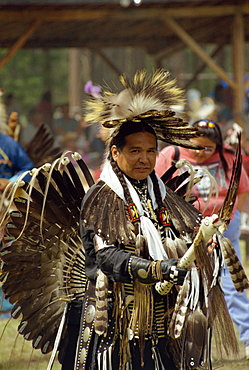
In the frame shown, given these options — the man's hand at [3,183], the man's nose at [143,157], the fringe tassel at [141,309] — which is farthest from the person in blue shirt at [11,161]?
the fringe tassel at [141,309]

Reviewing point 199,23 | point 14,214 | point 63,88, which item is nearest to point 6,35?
point 199,23

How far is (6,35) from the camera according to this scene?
12281 millimetres

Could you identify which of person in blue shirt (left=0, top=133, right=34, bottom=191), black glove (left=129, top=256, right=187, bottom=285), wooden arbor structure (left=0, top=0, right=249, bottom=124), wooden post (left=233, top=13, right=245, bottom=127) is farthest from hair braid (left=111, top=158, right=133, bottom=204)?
wooden post (left=233, top=13, right=245, bottom=127)

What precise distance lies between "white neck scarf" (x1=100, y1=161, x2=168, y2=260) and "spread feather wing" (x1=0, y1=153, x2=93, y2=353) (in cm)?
32

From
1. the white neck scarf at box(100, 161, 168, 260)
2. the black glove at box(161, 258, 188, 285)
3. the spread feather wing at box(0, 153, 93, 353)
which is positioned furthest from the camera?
the spread feather wing at box(0, 153, 93, 353)

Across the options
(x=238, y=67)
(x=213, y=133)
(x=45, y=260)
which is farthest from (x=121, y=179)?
(x=238, y=67)

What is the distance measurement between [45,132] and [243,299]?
236 centimetres

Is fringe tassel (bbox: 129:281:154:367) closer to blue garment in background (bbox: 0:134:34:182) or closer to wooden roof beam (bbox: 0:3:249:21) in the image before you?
blue garment in background (bbox: 0:134:34:182)

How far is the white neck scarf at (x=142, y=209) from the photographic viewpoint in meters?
2.64

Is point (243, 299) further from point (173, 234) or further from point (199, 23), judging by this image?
point (199, 23)

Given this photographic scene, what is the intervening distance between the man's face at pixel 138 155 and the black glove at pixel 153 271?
0.40m

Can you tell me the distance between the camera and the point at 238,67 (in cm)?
1066

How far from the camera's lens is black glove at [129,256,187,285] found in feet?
8.13

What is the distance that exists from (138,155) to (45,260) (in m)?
0.74
